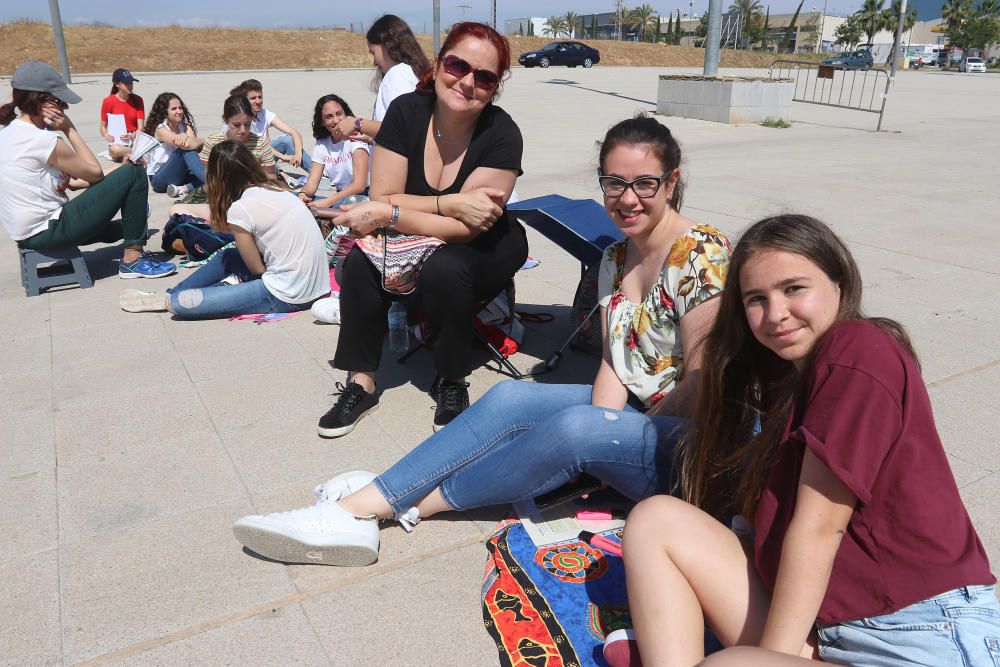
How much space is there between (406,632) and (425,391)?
174 centimetres

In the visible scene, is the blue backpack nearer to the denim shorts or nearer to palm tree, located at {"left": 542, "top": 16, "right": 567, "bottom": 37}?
the denim shorts

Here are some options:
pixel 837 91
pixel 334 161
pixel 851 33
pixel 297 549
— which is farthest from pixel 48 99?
pixel 851 33

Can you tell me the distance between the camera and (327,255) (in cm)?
524

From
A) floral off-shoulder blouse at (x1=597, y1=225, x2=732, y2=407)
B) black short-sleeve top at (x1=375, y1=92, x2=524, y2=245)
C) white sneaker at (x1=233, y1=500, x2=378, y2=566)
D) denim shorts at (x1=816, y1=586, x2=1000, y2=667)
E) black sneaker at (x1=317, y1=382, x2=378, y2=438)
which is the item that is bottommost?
black sneaker at (x1=317, y1=382, x2=378, y2=438)

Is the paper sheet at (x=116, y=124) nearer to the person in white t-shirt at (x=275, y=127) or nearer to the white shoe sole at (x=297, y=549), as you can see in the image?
the person in white t-shirt at (x=275, y=127)

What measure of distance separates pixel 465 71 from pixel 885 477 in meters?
2.49

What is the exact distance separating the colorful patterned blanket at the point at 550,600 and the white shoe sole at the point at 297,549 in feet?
1.31

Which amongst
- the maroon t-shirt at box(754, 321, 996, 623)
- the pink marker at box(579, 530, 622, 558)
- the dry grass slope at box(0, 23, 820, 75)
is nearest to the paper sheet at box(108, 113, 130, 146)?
the pink marker at box(579, 530, 622, 558)

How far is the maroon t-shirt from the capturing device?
1.44 metres

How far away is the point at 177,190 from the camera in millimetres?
8203

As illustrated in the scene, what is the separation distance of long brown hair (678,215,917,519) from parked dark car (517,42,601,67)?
36916 millimetres

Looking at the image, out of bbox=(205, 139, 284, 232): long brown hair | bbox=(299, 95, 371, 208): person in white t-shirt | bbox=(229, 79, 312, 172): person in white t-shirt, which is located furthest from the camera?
bbox=(229, 79, 312, 172): person in white t-shirt

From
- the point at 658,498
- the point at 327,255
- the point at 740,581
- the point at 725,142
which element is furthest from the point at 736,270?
the point at 725,142

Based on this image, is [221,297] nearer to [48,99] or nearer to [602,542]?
[48,99]
